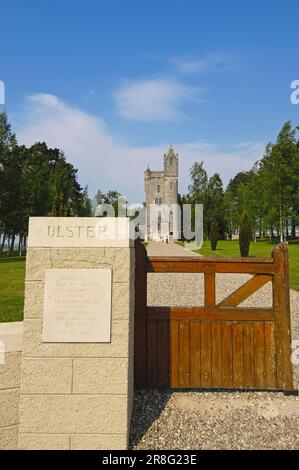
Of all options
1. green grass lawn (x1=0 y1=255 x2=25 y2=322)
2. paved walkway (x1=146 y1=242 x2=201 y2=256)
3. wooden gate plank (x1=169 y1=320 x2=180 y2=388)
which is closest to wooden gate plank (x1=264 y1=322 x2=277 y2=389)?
wooden gate plank (x1=169 y1=320 x2=180 y2=388)

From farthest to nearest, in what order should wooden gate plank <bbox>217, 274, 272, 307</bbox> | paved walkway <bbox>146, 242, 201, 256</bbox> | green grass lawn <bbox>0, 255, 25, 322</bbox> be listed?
paved walkway <bbox>146, 242, 201, 256</bbox> < green grass lawn <bbox>0, 255, 25, 322</bbox> < wooden gate plank <bbox>217, 274, 272, 307</bbox>

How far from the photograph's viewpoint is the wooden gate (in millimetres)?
3828

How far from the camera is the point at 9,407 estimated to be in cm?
282

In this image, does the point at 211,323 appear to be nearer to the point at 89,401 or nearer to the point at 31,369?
the point at 89,401

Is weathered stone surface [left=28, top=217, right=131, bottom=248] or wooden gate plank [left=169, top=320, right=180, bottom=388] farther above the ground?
weathered stone surface [left=28, top=217, right=131, bottom=248]

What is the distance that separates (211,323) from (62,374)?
6.20 feet

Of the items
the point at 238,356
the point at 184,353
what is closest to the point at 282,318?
the point at 238,356

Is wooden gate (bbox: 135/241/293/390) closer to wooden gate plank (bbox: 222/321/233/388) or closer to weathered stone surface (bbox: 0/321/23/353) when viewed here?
wooden gate plank (bbox: 222/321/233/388)

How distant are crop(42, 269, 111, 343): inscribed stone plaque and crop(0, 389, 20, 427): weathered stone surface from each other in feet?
2.00

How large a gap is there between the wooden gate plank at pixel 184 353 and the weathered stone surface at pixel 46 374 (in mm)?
1546

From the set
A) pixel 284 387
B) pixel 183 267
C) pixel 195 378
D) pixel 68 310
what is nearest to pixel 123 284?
pixel 68 310

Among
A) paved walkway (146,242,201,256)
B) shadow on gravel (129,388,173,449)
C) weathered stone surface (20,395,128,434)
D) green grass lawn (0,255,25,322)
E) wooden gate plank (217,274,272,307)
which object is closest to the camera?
weathered stone surface (20,395,128,434)

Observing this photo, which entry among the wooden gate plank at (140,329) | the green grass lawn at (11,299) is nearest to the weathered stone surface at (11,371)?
the wooden gate plank at (140,329)

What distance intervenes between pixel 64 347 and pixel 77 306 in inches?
14.9
